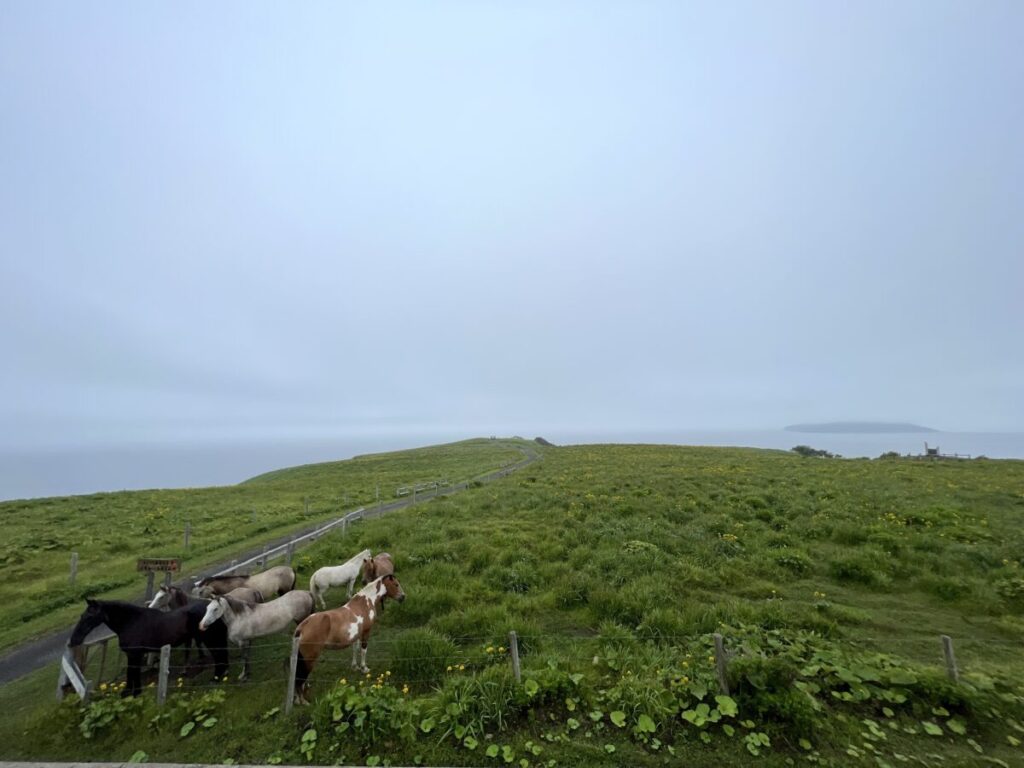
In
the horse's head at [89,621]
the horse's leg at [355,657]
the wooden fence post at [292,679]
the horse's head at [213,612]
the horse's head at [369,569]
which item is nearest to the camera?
the wooden fence post at [292,679]

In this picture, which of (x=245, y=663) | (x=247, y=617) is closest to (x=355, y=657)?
(x=245, y=663)

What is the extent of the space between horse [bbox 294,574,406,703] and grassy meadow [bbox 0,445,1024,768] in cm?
42

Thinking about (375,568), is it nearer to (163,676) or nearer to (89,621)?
(163,676)

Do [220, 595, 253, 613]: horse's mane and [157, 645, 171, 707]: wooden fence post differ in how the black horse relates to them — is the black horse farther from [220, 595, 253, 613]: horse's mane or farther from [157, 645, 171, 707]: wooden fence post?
[157, 645, 171, 707]: wooden fence post

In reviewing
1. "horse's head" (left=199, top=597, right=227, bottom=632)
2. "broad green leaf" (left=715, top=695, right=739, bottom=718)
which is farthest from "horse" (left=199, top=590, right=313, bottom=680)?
"broad green leaf" (left=715, top=695, right=739, bottom=718)

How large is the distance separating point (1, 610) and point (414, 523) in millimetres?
12889

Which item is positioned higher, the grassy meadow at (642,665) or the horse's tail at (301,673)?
the horse's tail at (301,673)

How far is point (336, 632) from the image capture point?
8.59 metres

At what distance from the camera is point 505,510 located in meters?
21.3

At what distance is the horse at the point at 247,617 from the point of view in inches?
343

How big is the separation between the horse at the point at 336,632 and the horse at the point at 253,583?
11.6 ft

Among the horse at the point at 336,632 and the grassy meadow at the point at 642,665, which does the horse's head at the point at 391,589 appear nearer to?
the horse at the point at 336,632

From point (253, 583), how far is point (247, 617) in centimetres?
281

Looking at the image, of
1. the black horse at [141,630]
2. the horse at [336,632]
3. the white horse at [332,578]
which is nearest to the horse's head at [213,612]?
the black horse at [141,630]
